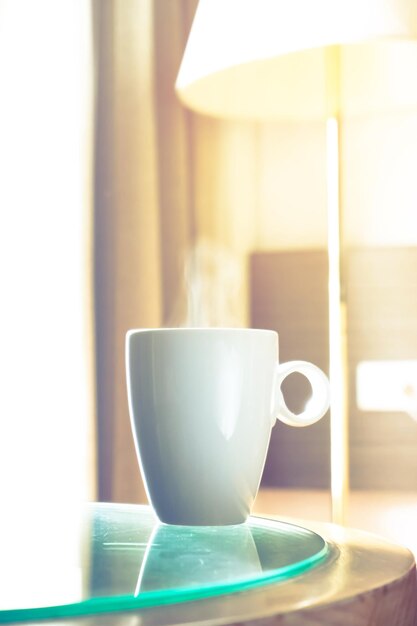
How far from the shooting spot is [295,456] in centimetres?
134

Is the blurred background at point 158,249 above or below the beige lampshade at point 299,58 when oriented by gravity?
below

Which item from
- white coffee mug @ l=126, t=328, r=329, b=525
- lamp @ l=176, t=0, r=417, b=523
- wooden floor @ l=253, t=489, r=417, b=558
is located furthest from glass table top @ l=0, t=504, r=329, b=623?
wooden floor @ l=253, t=489, r=417, b=558

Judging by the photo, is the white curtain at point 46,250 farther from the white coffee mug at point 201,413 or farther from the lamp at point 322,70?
the white coffee mug at point 201,413

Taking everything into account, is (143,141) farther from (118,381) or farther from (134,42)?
(118,381)

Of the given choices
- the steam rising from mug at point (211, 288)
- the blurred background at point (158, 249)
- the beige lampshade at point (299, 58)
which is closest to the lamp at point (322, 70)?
the beige lampshade at point (299, 58)

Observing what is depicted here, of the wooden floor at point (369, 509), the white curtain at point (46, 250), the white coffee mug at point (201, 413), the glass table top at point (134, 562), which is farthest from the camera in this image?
the wooden floor at point (369, 509)

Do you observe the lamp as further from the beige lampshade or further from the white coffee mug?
the white coffee mug

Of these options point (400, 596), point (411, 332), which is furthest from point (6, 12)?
point (400, 596)

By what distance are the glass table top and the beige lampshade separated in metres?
0.51

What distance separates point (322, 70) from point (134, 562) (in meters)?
0.87

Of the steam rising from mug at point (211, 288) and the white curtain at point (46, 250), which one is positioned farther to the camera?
the steam rising from mug at point (211, 288)

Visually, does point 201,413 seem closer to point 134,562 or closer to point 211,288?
point 134,562

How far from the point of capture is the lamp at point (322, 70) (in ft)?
2.76

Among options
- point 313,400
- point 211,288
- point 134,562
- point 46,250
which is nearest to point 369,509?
point 211,288
